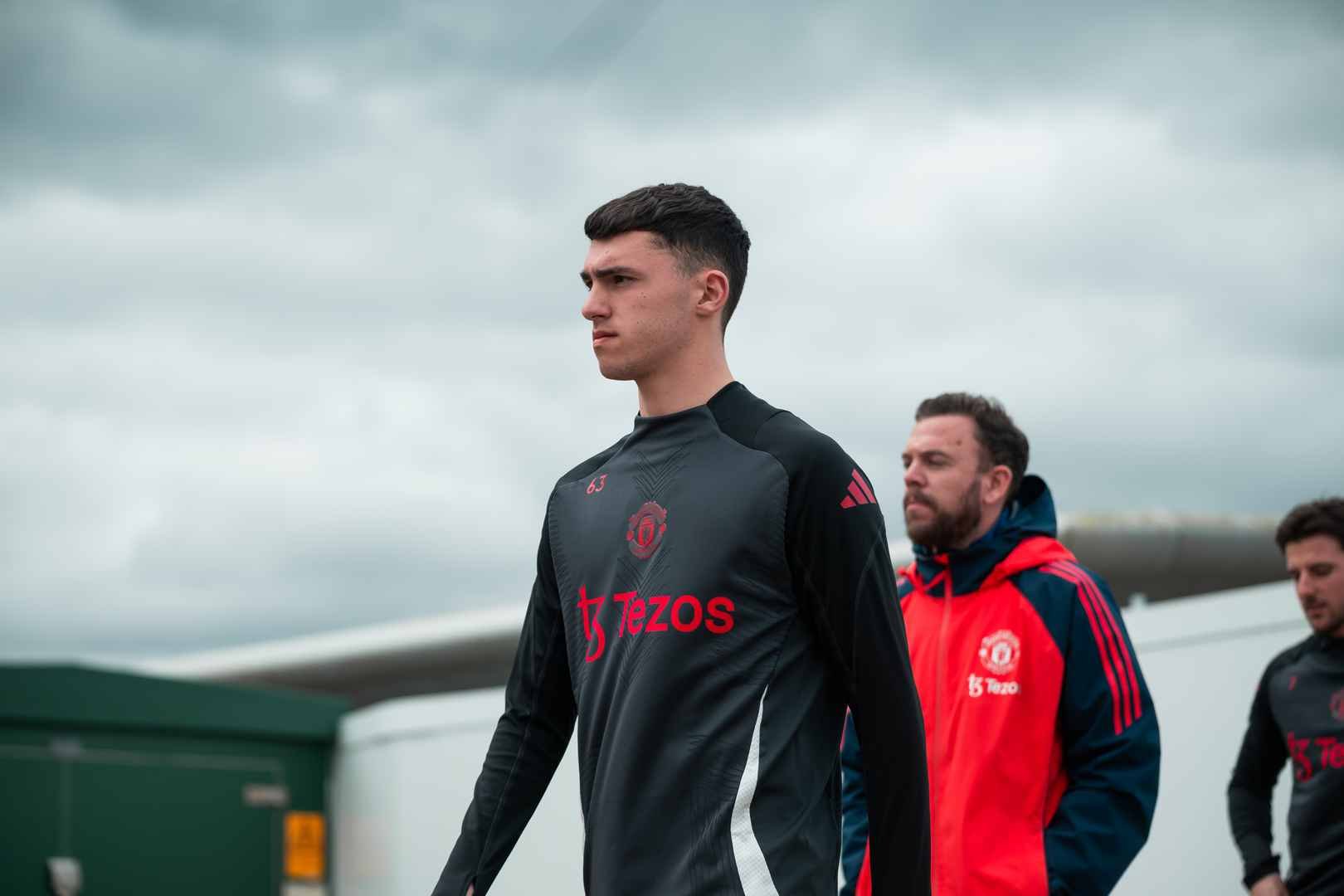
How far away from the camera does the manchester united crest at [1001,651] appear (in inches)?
131

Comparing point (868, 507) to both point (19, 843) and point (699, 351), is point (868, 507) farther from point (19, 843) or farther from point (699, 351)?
point (19, 843)

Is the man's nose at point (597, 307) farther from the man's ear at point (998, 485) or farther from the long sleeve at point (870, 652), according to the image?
the man's ear at point (998, 485)

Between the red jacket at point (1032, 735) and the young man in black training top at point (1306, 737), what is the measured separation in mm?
1112

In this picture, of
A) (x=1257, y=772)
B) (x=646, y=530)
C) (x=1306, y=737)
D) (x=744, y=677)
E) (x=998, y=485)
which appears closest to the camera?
(x=744, y=677)

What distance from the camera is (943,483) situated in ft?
11.8

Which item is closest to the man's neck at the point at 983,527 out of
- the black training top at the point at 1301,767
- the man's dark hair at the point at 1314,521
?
the man's dark hair at the point at 1314,521

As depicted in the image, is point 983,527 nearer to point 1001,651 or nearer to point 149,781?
point 1001,651

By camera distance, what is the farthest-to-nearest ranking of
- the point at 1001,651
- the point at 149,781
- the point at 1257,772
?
the point at 149,781 → the point at 1257,772 → the point at 1001,651

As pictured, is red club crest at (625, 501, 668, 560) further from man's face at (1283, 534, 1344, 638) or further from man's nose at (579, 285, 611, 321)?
man's face at (1283, 534, 1344, 638)

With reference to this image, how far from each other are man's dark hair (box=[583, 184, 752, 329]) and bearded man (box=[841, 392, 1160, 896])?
138cm

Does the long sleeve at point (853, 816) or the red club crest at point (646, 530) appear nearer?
the red club crest at point (646, 530)

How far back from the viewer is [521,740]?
230 cm

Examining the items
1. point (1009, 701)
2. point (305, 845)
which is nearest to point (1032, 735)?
point (1009, 701)

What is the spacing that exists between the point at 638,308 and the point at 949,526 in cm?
157
